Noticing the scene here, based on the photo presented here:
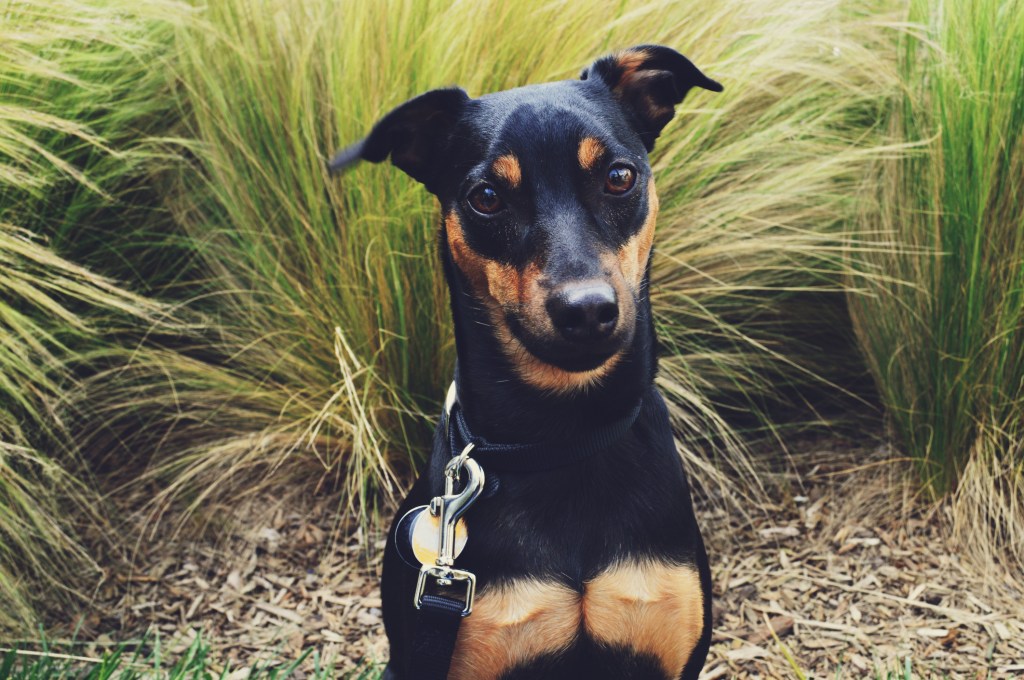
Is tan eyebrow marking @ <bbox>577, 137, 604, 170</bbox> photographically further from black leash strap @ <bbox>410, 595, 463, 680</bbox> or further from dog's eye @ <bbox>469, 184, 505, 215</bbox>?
black leash strap @ <bbox>410, 595, 463, 680</bbox>

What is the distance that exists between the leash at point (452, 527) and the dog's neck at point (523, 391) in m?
0.03

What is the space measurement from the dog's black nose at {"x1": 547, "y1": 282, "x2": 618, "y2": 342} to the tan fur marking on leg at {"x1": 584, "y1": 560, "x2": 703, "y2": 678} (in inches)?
17.2

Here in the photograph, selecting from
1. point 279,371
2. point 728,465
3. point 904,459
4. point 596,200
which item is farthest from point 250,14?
point 904,459

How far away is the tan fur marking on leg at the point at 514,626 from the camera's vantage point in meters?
1.76

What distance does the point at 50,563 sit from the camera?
2.89m

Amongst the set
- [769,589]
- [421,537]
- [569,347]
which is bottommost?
[769,589]

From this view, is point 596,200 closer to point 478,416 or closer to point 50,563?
point 478,416

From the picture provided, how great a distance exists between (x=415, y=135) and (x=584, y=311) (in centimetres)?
61

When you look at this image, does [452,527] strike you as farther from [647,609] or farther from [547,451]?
[647,609]

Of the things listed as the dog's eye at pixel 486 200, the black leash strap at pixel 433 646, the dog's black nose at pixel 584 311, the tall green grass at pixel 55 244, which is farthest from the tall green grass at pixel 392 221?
the dog's black nose at pixel 584 311

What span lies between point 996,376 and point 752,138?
0.95 metres

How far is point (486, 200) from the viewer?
1.86 m

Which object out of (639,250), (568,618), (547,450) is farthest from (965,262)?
(568,618)

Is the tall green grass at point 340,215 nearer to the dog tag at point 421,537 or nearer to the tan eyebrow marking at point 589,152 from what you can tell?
the dog tag at point 421,537
